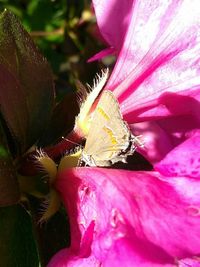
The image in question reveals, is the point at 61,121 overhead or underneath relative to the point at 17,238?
overhead

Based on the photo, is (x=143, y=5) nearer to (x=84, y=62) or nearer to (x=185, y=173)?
(x=185, y=173)

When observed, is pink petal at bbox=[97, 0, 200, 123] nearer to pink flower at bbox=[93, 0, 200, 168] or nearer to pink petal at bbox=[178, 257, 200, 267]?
pink flower at bbox=[93, 0, 200, 168]

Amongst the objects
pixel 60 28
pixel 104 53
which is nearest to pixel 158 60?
pixel 104 53

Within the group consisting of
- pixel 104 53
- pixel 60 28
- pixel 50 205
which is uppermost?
pixel 60 28

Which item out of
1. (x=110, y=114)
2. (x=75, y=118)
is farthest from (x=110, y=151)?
(x=75, y=118)

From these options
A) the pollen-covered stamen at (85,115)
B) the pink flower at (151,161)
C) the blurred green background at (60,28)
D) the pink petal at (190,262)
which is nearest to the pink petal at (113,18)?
the pink flower at (151,161)

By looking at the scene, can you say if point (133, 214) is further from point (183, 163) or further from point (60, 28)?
point (60, 28)
